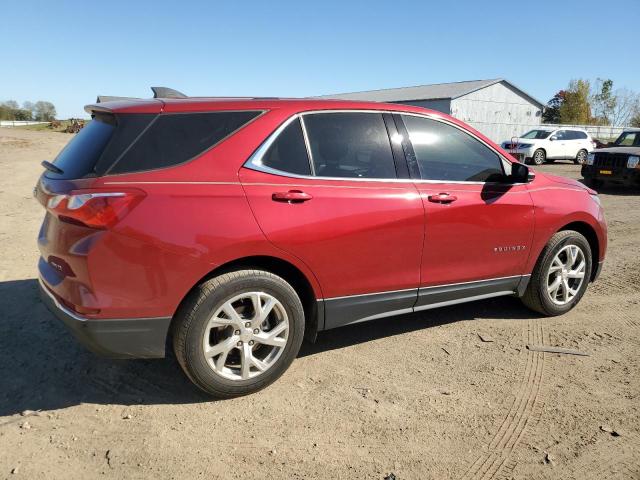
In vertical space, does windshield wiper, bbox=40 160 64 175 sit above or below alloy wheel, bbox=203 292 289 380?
above

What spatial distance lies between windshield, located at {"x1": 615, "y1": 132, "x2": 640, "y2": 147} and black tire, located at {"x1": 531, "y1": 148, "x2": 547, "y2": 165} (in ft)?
30.2

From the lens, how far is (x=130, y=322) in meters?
2.81

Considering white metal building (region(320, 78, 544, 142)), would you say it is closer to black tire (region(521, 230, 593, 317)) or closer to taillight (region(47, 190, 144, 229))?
black tire (region(521, 230, 593, 317))

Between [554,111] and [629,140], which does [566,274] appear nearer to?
[629,140]

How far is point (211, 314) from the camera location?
296cm

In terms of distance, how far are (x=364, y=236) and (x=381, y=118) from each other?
37.1 inches

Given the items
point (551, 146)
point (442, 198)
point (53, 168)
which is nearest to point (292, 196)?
point (442, 198)

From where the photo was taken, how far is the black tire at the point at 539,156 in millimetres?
22891

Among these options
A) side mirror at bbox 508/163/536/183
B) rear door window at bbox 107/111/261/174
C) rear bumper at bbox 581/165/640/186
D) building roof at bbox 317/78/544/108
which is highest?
building roof at bbox 317/78/544/108

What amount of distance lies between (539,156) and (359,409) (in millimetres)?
22778

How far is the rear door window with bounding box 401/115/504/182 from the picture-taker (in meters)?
3.79

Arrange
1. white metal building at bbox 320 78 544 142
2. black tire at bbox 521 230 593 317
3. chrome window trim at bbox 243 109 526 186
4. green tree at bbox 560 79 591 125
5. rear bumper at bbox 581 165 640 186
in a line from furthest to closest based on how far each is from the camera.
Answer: green tree at bbox 560 79 591 125, white metal building at bbox 320 78 544 142, rear bumper at bbox 581 165 640 186, black tire at bbox 521 230 593 317, chrome window trim at bbox 243 109 526 186

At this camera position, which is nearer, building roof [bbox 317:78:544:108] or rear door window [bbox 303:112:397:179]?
rear door window [bbox 303:112:397:179]

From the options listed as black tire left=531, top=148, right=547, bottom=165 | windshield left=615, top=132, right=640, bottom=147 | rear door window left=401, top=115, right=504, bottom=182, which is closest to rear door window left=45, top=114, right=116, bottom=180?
rear door window left=401, top=115, right=504, bottom=182
